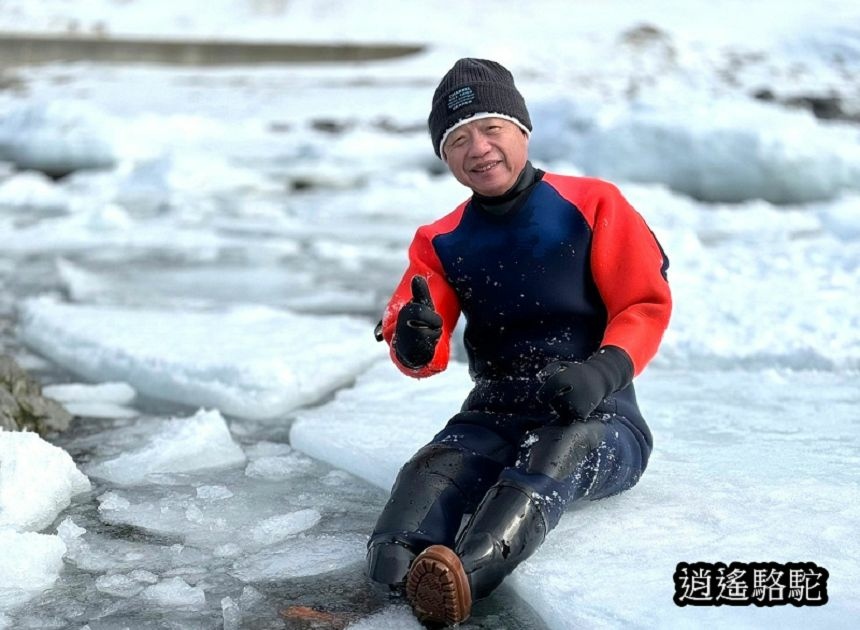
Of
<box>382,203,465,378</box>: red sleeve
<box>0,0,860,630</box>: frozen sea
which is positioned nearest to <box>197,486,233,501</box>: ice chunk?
<box>0,0,860,630</box>: frozen sea

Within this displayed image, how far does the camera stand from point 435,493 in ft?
6.55

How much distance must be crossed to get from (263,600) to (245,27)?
102 ft

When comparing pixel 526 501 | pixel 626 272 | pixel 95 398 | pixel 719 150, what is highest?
pixel 626 272

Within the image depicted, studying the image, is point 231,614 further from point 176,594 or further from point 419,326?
point 419,326

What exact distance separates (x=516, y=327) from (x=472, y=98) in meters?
0.49

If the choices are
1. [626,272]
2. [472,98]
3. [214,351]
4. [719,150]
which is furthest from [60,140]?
[626,272]

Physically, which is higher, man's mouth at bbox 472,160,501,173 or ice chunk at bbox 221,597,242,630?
man's mouth at bbox 472,160,501,173

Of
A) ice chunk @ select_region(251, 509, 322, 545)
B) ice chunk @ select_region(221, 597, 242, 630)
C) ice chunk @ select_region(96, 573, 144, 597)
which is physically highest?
ice chunk @ select_region(221, 597, 242, 630)

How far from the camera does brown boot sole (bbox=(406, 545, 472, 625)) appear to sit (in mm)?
1711

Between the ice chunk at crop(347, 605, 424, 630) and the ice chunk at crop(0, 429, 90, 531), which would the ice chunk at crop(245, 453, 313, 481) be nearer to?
the ice chunk at crop(0, 429, 90, 531)

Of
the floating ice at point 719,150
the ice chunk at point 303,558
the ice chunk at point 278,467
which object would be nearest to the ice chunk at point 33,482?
the ice chunk at point 278,467

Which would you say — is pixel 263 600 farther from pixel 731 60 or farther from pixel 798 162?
pixel 731 60

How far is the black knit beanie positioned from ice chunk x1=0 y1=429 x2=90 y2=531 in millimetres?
1146

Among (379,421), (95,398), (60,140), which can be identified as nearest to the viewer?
(379,421)
